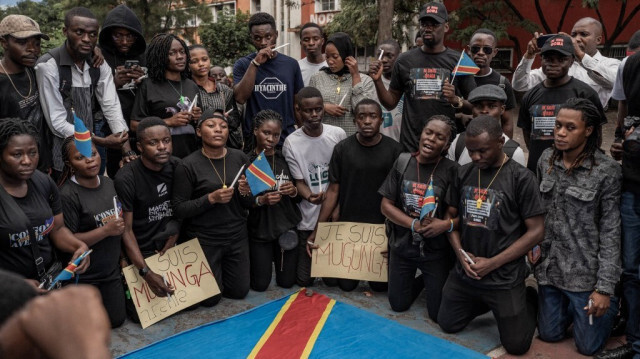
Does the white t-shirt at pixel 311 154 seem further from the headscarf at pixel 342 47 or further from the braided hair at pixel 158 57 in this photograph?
the braided hair at pixel 158 57

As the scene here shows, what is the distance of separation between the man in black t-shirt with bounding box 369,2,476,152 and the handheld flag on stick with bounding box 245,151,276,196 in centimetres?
156

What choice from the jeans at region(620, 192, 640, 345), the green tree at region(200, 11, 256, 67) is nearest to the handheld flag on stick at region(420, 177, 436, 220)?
the jeans at region(620, 192, 640, 345)

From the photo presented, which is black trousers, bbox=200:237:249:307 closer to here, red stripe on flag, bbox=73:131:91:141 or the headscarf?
red stripe on flag, bbox=73:131:91:141

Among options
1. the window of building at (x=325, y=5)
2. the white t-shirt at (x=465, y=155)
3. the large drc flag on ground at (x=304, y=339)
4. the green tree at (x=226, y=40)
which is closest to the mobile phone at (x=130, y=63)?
the large drc flag on ground at (x=304, y=339)

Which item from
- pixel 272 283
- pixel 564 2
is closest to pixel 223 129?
pixel 272 283

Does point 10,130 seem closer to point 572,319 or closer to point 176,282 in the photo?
point 176,282

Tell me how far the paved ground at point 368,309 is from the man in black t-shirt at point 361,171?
0.30m

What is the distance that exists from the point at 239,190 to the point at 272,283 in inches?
50.0

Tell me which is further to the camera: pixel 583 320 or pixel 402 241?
pixel 402 241

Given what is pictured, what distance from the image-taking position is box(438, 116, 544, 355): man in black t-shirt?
4.43 meters

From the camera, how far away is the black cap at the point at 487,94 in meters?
5.26

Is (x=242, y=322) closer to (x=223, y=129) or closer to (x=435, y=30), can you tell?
(x=223, y=129)

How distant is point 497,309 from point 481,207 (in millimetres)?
839

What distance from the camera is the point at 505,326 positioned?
4.49 metres
